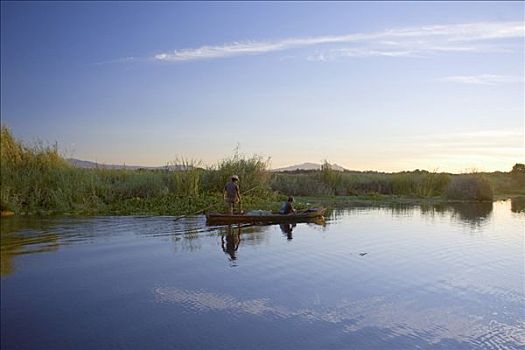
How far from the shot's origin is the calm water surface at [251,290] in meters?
7.61

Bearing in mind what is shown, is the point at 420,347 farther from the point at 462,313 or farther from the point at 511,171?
the point at 511,171

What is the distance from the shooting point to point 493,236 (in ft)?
61.1

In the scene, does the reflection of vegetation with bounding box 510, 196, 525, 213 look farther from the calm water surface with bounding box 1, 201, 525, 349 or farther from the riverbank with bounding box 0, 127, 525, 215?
the calm water surface with bounding box 1, 201, 525, 349

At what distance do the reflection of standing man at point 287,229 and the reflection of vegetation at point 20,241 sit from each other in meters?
7.60

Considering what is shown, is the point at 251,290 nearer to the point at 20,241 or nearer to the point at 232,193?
the point at 20,241

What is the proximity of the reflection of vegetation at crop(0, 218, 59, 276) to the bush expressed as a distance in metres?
31.5

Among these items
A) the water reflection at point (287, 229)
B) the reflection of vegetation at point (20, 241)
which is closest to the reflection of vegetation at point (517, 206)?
the water reflection at point (287, 229)

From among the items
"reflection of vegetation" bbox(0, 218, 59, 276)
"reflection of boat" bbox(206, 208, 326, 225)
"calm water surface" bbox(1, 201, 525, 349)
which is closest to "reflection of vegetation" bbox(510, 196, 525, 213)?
"calm water surface" bbox(1, 201, 525, 349)

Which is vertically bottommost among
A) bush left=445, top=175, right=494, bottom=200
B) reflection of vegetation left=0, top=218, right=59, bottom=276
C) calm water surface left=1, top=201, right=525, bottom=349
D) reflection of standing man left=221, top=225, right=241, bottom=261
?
calm water surface left=1, top=201, right=525, bottom=349

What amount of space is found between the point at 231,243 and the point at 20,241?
6.03 m

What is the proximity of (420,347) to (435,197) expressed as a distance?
35.4 m

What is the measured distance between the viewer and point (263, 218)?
2069 cm

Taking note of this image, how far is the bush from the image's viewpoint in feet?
126

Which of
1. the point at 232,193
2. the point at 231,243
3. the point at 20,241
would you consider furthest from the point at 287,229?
the point at 20,241
